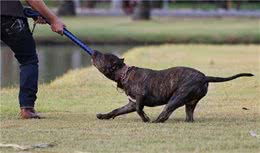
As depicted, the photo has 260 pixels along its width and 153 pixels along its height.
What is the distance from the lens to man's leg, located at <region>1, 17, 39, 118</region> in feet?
30.6

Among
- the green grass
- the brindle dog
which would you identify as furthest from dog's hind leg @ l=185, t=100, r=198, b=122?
the green grass

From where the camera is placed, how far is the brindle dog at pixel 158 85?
29.5 ft

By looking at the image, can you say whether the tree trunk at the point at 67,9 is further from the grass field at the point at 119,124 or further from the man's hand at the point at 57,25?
the man's hand at the point at 57,25

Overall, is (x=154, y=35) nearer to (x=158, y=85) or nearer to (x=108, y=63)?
(x=108, y=63)

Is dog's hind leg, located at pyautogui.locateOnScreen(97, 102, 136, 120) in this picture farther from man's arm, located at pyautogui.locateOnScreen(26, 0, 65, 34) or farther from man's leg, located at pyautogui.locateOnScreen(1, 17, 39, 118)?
man's arm, located at pyautogui.locateOnScreen(26, 0, 65, 34)

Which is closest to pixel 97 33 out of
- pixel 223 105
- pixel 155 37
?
pixel 155 37

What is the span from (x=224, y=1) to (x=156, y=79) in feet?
134

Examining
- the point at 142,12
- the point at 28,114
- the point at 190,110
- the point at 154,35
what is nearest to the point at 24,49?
the point at 28,114

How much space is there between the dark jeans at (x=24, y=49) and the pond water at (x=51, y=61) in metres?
5.30

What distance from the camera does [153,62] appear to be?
720 inches

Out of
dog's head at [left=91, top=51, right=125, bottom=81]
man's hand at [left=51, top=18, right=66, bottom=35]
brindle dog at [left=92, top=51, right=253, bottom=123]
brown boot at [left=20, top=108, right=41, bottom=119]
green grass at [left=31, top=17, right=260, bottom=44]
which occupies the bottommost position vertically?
green grass at [left=31, top=17, right=260, bottom=44]

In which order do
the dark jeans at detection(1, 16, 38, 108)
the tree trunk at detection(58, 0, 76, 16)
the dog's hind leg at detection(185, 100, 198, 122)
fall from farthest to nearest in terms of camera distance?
the tree trunk at detection(58, 0, 76, 16) < the dark jeans at detection(1, 16, 38, 108) < the dog's hind leg at detection(185, 100, 198, 122)

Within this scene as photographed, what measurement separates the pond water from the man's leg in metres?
5.30

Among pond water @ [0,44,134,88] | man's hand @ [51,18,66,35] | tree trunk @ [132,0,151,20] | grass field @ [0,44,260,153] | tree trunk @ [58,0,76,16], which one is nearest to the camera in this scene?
grass field @ [0,44,260,153]
